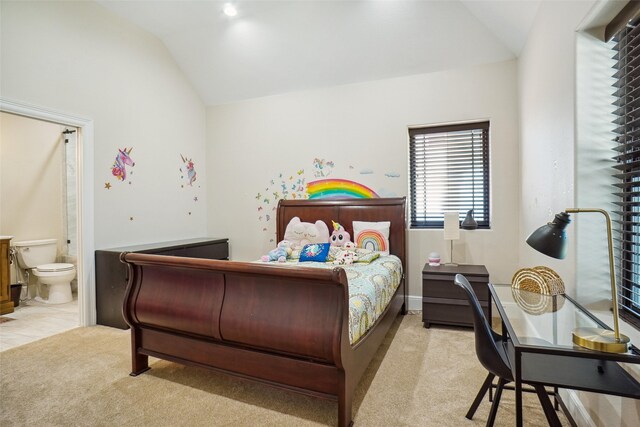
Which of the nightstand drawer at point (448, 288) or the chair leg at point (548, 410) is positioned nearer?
the chair leg at point (548, 410)

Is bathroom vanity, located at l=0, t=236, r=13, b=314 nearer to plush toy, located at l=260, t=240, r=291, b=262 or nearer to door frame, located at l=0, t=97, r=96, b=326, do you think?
door frame, located at l=0, t=97, r=96, b=326

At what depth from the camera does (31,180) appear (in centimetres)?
455

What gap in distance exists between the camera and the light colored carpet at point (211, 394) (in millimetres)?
1913

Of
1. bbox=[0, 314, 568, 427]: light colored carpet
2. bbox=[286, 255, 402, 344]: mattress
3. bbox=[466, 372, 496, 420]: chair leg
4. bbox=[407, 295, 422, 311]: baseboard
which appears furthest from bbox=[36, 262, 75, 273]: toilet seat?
bbox=[466, 372, 496, 420]: chair leg

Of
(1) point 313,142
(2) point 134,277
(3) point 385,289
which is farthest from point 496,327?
(2) point 134,277

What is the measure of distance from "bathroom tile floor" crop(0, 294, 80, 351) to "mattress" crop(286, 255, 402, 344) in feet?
8.68

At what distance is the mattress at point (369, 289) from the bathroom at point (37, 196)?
11.5 feet

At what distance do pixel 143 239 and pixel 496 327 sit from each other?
13.2ft

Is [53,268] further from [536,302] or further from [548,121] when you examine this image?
[548,121]

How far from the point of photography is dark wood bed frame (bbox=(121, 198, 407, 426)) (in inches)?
71.0

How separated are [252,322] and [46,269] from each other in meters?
3.69

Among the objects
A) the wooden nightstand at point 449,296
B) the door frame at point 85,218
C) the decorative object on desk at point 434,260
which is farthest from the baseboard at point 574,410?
the door frame at point 85,218

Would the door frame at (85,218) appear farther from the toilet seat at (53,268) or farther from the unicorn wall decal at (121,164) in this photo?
the toilet seat at (53,268)

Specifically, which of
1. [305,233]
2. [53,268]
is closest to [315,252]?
[305,233]
